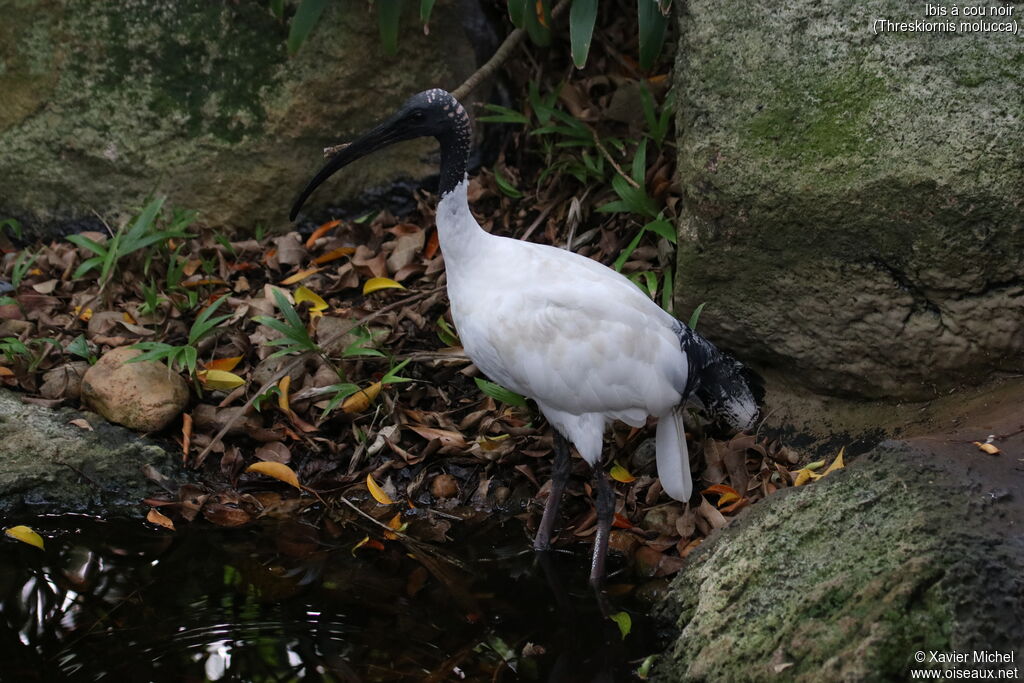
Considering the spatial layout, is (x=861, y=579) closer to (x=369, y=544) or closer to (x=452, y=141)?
(x=369, y=544)

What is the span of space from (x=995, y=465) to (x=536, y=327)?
1663mm

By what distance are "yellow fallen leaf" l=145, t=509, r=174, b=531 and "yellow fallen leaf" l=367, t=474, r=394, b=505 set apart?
0.85 m

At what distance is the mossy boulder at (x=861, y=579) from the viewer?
298 centimetres

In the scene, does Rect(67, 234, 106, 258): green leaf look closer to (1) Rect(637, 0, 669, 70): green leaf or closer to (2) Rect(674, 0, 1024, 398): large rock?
(1) Rect(637, 0, 669, 70): green leaf

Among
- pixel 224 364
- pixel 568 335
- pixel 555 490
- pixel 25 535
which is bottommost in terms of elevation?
pixel 555 490

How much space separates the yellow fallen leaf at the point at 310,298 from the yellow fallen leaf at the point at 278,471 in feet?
3.50

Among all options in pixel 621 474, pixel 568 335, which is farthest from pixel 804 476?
pixel 568 335

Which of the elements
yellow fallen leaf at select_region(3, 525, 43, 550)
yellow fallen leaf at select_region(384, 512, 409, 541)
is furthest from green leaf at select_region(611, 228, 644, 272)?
yellow fallen leaf at select_region(3, 525, 43, 550)

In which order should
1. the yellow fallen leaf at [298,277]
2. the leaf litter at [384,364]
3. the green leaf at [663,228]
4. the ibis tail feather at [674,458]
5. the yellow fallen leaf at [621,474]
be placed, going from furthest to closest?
1. the yellow fallen leaf at [298,277]
2. the green leaf at [663,228]
3. the yellow fallen leaf at [621,474]
4. the leaf litter at [384,364]
5. the ibis tail feather at [674,458]

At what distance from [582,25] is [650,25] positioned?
335 mm

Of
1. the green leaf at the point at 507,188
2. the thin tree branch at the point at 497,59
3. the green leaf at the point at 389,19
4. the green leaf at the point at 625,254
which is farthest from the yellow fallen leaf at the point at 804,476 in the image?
the green leaf at the point at 389,19

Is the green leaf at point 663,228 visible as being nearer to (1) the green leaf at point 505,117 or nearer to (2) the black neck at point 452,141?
(1) the green leaf at point 505,117

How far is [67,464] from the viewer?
466 centimetres

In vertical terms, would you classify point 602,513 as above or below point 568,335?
below
